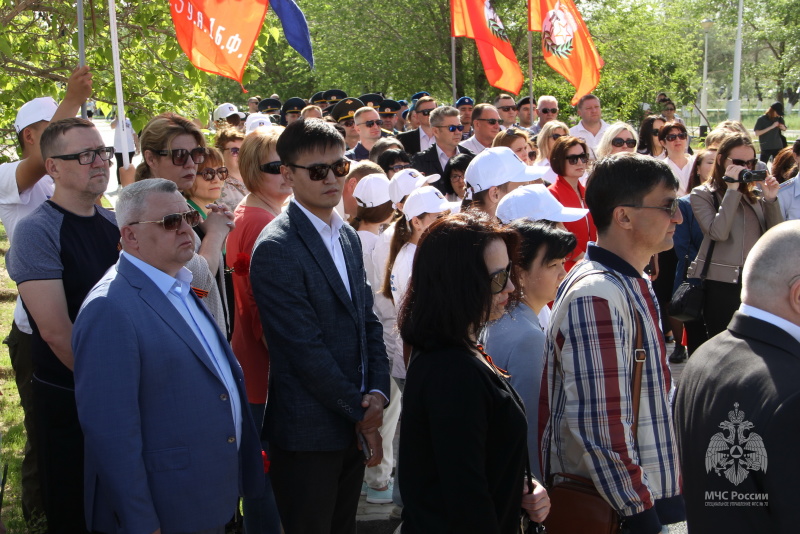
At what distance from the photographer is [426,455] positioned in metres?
2.46

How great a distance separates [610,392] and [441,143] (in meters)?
6.16

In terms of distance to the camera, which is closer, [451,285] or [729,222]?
[451,285]

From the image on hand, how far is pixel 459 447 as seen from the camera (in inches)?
92.4

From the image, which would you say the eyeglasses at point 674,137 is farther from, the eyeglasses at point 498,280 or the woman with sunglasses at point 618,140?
the eyeglasses at point 498,280

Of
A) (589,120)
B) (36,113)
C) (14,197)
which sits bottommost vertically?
(14,197)

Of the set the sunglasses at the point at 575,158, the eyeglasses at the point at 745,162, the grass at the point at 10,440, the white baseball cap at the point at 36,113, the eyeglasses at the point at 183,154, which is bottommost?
the grass at the point at 10,440

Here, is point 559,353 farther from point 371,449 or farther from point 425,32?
point 425,32

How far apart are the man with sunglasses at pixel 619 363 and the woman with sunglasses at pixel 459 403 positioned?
275 millimetres

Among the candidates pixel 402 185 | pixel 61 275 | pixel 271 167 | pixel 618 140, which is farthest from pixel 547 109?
pixel 61 275

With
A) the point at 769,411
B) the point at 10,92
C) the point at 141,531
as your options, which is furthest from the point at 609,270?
the point at 10,92

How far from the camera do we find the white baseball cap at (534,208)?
408cm

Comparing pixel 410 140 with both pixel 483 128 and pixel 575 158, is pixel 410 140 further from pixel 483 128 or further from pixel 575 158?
pixel 575 158

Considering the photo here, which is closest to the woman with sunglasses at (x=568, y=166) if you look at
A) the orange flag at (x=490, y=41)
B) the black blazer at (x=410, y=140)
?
the orange flag at (x=490, y=41)

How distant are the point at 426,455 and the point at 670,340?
258 inches
